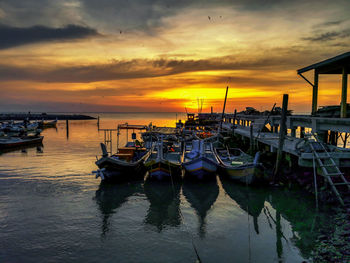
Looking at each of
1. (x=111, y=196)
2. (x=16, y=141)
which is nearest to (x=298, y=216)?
(x=111, y=196)

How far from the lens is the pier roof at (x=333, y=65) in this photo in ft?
53.4

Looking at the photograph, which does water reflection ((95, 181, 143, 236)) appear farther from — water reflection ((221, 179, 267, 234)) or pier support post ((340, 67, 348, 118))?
pier support post ((340, 67, 348, 118))

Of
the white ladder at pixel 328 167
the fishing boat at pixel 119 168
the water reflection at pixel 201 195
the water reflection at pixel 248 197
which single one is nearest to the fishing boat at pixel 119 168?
the fishing boat at pixel 119 168

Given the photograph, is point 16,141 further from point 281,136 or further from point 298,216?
point 298,216

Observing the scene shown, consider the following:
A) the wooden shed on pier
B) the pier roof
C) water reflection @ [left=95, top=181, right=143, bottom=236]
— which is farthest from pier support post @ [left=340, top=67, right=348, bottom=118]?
water reflection @ [left=95, top=181, right=143, bottom=236]

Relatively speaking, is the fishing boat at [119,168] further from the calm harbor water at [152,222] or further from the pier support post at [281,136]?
the pier support post at [281,136]

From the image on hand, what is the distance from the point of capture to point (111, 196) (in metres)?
17.3

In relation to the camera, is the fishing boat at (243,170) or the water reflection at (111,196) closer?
the water reflection at (111,196)

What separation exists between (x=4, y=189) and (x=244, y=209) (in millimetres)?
16011

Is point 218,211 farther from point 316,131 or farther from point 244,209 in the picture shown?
point 316,131

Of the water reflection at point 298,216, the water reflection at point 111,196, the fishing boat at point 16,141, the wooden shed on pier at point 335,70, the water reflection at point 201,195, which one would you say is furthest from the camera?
the fishing boat at point 16,141

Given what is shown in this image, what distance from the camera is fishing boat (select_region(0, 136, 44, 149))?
38781 mm

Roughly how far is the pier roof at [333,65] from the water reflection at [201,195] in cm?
1087

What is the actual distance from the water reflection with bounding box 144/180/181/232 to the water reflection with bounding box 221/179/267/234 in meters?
3.53
